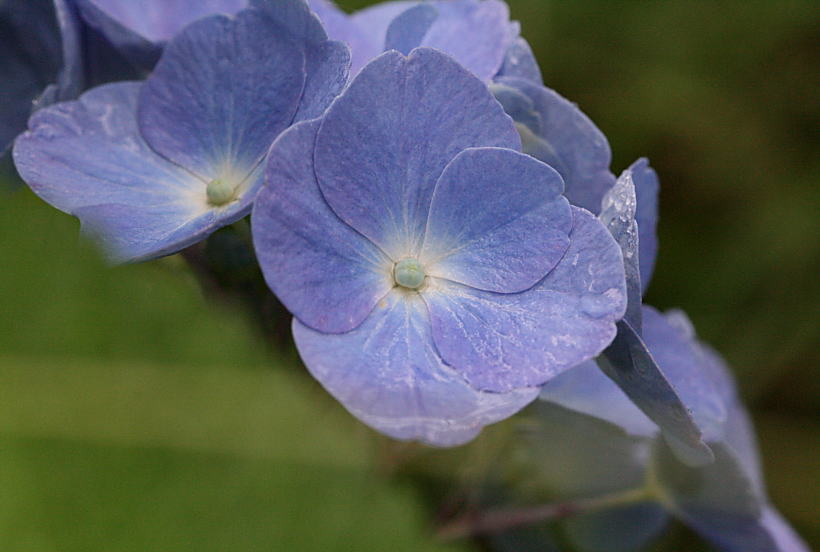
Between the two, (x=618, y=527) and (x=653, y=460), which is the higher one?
(x=653, y=460)

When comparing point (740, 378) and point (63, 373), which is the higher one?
point (63, 373)

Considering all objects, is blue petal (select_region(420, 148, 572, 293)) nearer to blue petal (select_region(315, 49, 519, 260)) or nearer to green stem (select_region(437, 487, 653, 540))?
blue petal (select_region(315, 49, 519, 260))

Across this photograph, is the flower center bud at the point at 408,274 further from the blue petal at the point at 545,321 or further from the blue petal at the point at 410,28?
the blue petal at the point at 410,28

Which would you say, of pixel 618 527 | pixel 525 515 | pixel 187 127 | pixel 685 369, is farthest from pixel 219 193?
pixel 618 527

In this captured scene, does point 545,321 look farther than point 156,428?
Yes

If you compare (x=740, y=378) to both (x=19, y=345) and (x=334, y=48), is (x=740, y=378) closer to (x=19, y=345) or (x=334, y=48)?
(x=334, y=48)

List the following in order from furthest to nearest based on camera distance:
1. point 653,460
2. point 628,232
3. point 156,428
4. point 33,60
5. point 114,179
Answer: point 653,460
point 33,60
point 114,179
point 628,232
point 156,428

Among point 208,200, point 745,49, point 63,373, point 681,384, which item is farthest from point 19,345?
point 745,49

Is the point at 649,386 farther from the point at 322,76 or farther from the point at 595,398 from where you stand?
the point at 322,76
